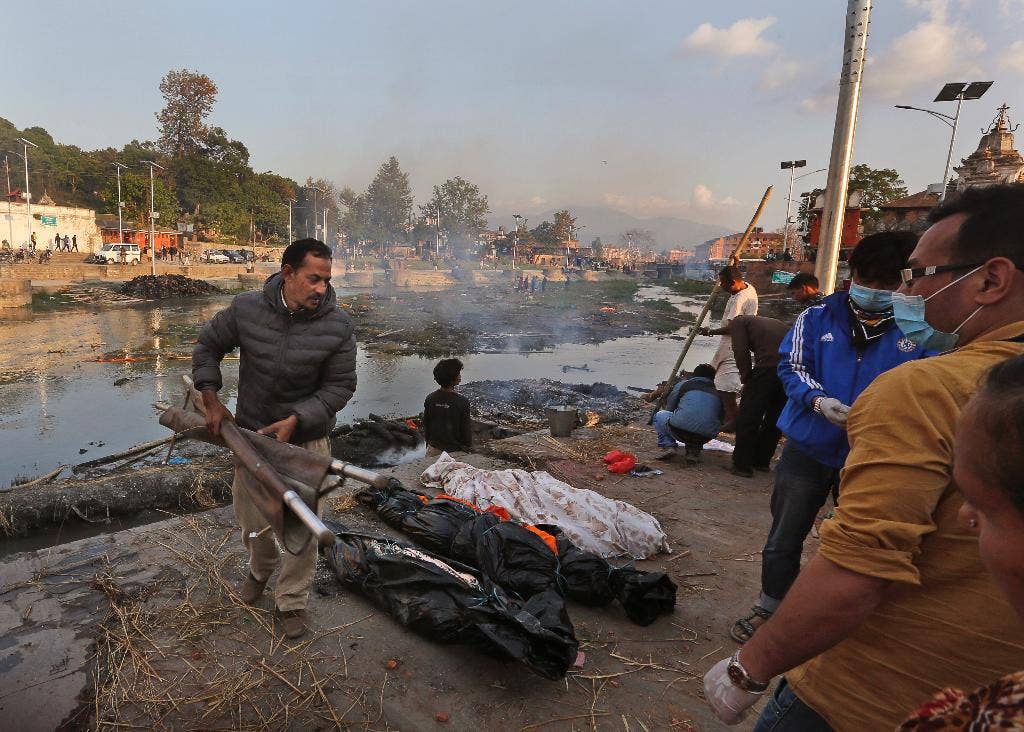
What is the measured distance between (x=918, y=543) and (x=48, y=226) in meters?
57.9

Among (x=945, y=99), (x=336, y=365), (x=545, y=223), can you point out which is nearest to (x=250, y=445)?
(x=336, y=365)

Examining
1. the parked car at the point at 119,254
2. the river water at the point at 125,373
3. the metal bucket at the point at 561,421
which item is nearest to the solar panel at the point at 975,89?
the river water at the point at 125,373

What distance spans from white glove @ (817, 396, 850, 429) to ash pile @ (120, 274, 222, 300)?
31.4 meters

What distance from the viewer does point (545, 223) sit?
10138 cm

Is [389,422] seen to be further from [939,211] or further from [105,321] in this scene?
[105,321]

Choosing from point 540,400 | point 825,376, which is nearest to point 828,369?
point 825,376

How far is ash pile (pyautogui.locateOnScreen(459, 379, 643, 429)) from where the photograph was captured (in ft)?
32.4

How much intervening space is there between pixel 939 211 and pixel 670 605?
2.46 meters

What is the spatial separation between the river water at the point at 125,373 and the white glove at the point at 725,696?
26.8 feet

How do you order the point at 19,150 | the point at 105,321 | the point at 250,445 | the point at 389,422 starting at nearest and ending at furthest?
the point at 250,445 < the point at 389,422 < the point at 105,321 < the point at 19,150

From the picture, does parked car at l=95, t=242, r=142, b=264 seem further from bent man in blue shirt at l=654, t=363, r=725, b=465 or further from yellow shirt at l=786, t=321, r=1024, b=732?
yellow shirt at l=786, t=321, r=1024, b=732

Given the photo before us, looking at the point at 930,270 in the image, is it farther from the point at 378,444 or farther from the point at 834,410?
the point at 378,444

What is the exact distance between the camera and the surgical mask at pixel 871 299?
109 inches

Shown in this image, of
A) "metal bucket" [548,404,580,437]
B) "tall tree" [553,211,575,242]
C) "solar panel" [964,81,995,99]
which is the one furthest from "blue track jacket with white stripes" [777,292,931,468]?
"tall tree" [553,211,575,242]
